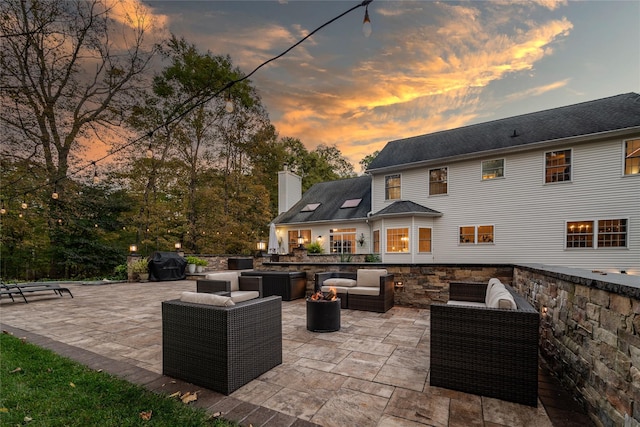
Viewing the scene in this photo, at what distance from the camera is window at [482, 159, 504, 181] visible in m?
10.0

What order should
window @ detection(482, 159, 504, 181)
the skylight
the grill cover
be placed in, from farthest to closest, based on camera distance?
the skylight → the grill cover → window @ detection(482, 159, 504, 181)

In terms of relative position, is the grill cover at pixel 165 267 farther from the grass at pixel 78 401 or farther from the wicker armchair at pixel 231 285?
the grass at pixel 78 401

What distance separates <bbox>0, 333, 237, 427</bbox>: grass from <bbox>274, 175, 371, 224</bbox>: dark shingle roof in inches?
439

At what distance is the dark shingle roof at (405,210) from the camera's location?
10684mm

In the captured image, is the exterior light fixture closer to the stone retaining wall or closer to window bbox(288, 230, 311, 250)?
the stone retaining wall

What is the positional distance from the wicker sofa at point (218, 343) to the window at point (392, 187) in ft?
33.8

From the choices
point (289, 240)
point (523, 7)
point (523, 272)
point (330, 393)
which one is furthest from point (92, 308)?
point (523, 7)

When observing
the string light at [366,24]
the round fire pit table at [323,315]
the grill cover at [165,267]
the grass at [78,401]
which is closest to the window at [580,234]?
the round fire pit table at [323,315]

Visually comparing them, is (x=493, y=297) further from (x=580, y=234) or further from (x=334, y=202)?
(x=334, y=202)

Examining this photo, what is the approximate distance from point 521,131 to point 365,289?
31.5 ft

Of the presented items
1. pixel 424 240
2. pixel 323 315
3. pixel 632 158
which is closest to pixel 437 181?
pixel 424 240

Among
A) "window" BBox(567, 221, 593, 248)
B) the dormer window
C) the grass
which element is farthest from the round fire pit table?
the dormer window

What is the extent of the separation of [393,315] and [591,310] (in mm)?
3218

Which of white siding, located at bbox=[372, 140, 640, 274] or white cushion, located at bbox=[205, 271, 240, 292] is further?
white siding, located at bbox=[372, 140, 640, 274]
